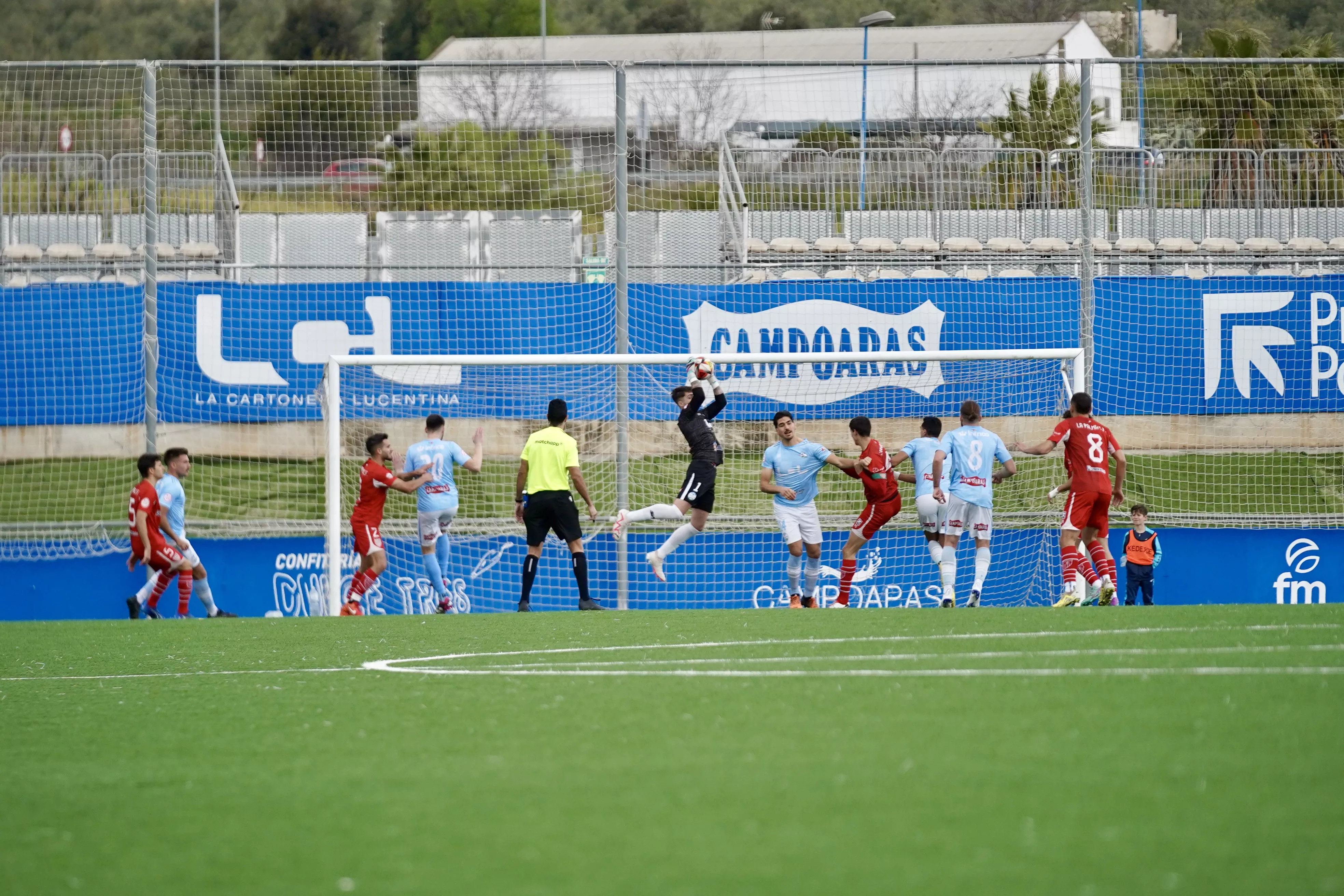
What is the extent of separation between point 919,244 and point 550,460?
632 cm

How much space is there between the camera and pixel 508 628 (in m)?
11.1

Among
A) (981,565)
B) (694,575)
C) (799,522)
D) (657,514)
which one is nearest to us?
(981,565)

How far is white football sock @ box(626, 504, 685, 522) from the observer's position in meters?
14.4

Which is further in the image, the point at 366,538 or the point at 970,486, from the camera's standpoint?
the point at 366,538

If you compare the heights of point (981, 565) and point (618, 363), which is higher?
point (618, 363)

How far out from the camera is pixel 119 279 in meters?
17.8

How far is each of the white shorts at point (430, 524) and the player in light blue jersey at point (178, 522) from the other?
1990 mm

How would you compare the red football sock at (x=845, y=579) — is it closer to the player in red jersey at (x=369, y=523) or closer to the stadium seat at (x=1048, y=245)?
the player in red jersey at (x=369, y=523)

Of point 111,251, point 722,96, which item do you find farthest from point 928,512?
point 111,251

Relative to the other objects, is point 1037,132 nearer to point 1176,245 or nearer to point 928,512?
point 1176,245

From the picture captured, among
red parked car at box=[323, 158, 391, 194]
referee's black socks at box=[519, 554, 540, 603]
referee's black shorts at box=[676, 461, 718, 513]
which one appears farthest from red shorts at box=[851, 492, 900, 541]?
red parked car at box=[323, 158, 391, 194]

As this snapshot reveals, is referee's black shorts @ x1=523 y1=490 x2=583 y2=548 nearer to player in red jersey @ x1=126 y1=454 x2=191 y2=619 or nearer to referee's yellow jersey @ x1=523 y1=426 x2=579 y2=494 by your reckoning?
referee's yellow jersey @ x1=523 y1=426 x2=579 y2=494

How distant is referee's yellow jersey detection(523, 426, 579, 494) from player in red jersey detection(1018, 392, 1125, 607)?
13.4ft

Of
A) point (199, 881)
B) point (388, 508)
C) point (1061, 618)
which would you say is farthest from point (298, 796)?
point (388, 508)
